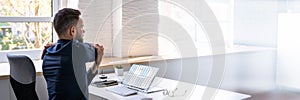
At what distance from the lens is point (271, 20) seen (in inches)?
Answer: 135

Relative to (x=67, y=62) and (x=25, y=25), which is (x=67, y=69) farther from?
(x=25, y=25)

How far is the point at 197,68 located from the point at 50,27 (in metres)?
1.54

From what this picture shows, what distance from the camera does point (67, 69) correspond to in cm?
167

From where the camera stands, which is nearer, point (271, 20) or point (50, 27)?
point (50, 27)

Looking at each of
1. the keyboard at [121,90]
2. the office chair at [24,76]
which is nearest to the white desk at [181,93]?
the keyboard at [121,90]

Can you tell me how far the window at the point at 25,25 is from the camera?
2.54 m

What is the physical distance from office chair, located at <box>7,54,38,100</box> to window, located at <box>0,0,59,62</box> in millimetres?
874

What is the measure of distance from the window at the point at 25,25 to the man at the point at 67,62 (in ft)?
3.24

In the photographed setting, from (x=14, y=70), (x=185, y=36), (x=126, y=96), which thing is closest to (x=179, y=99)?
(x=126, y=96)

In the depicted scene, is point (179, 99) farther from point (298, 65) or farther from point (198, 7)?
point (298, 65)

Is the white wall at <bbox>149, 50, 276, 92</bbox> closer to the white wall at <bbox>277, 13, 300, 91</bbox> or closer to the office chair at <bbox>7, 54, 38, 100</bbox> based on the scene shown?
the white wall at <bbox>277, 13, 300, 91</bbox>

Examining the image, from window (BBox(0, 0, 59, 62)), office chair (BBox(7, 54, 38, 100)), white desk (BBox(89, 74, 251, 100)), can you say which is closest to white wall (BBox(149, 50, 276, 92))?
white desk (BBox(89, 74, 251, 100))

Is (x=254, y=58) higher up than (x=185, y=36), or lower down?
lower down

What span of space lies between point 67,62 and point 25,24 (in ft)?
3.82
